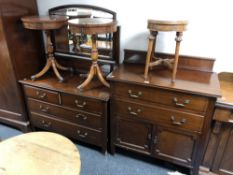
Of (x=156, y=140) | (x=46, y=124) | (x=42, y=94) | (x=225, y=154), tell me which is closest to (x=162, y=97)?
(x=156, y=140)

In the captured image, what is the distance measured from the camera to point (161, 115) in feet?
4.90

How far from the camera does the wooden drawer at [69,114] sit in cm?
175

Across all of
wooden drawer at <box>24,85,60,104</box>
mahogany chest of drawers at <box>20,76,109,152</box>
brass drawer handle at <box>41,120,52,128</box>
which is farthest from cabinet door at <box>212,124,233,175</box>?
brass drawer handle at <box>41,120,52,128</box>

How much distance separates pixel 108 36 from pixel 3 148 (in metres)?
1.22

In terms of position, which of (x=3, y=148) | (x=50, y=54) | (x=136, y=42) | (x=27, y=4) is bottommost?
(x=3, y=148)

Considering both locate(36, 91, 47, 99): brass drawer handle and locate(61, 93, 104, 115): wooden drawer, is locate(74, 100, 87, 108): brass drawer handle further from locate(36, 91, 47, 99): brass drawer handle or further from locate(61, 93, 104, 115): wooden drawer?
locate(36, 91, 47, 99): brass drawer handle

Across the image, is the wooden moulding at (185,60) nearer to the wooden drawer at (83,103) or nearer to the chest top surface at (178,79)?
the chest top surface at (178,79)

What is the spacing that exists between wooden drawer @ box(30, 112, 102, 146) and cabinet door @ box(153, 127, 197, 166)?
53 cm

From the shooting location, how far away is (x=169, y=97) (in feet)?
4.63

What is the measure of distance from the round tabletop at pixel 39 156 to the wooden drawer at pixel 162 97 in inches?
22.1

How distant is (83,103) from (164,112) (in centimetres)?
69

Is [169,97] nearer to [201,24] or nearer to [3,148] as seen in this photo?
[201,24]

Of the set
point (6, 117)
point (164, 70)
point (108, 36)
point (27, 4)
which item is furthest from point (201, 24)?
point (6, 117)

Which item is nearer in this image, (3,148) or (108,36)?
(3,148)
